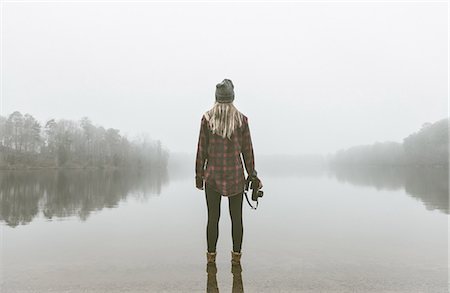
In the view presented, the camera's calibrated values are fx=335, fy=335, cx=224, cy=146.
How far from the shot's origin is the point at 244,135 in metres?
4.96

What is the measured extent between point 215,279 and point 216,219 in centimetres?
99

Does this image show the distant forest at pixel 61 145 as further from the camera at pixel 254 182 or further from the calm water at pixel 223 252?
the camera at pixel 254 182

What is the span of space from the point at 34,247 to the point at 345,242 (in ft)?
18.3

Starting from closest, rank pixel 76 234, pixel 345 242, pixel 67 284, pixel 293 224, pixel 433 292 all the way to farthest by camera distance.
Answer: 1. pixel 433 292
2. pixel 67 284
3. pixel 345 242
4. pixel 76 234
5. pixel 293 224

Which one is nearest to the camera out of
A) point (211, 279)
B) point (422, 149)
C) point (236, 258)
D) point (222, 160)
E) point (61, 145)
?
point (211, 279)

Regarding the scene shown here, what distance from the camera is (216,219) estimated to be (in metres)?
4.85

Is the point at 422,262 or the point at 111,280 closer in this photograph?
the point at 111,280

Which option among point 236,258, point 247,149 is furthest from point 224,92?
point 236,258

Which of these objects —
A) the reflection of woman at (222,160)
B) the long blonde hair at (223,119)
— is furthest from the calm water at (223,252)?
the long blonde hair at (223,119)

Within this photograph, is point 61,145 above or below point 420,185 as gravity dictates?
above

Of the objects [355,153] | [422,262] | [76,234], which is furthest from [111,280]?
[355,153]

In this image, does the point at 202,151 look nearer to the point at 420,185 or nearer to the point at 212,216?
the point at 212,216

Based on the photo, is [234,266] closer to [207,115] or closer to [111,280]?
[111,280]

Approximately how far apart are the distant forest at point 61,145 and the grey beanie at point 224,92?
78.7 metres
